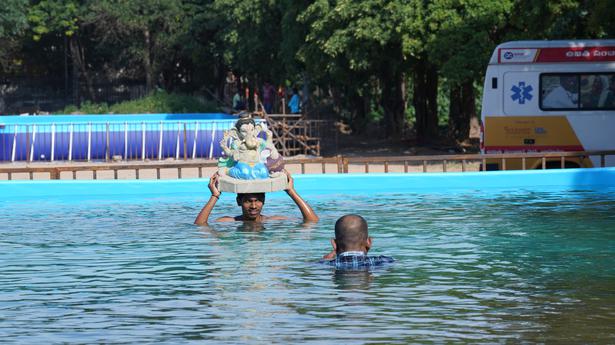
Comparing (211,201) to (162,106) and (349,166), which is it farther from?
(162,106)

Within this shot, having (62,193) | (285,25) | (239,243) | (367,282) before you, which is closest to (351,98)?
(285,25)

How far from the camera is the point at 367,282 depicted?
41.9 ft

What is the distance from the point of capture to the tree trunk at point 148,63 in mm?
65231

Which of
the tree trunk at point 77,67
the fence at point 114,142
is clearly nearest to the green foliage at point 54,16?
the tree trunk at point 77,67

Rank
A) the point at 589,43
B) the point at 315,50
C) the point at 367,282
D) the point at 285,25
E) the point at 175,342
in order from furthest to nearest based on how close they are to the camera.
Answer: the point at 285,25
the point at 315,50
the point at 589,43
the point at 367,282
the point at 175,342

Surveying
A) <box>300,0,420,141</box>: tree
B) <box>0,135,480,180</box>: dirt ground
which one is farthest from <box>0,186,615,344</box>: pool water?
<box>300,0,420,141</box>: tree

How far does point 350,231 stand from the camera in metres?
12.3

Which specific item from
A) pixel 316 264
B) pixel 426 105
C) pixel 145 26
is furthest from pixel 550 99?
pixel 145 26

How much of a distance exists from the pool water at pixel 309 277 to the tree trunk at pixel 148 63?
148 ft

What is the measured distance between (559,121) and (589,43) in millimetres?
1818

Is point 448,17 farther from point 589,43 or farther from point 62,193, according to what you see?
point 62,193

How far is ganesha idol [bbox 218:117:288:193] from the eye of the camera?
16422mm

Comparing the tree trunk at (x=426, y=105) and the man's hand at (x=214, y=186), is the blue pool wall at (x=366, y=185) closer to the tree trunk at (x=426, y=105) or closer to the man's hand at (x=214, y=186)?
the man's hand at (x=214, y=186)

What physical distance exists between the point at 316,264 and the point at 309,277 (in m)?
0.85
